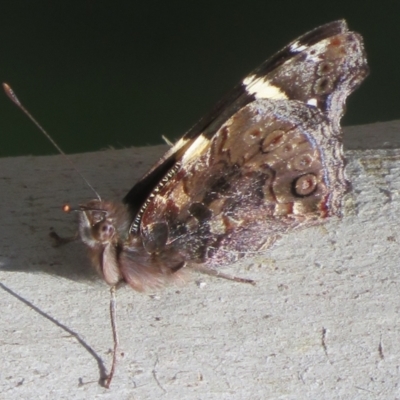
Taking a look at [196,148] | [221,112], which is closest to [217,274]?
[196,148]

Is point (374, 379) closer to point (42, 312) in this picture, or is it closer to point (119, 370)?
point (119, 370)

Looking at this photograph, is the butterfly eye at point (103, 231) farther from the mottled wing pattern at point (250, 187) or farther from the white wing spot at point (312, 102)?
the white wing spot at point (312, 102)

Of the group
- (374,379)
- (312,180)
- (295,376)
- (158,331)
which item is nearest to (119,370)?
(158,331)

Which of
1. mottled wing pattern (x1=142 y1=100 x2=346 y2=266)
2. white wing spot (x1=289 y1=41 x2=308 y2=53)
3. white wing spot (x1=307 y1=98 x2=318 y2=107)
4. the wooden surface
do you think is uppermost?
white wing spot (x1=289 y1=41 x2=308 y2=53)

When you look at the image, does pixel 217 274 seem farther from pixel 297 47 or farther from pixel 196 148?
pixel 297 47

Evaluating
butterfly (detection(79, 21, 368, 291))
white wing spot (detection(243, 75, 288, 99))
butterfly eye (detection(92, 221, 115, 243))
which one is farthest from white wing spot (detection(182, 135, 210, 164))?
butterfly eye (detection(92, 221, 115, 243))

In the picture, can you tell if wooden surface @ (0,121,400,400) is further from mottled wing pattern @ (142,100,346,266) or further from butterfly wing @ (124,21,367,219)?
butterfly wing @ (124,21,367,219)
